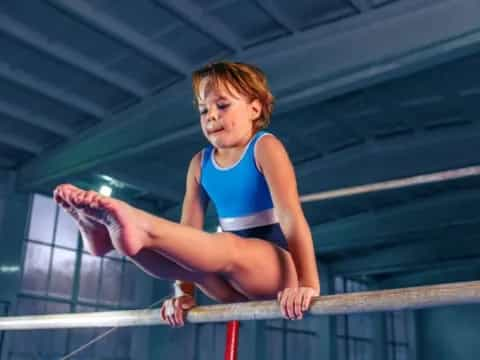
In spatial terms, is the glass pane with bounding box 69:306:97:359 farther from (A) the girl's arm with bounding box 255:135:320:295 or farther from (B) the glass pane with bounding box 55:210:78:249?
(A) the girl's arm with bounding box 255:135:320:295

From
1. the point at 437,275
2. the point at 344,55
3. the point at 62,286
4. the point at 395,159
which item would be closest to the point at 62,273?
the point at 62,286

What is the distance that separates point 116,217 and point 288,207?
0.75m

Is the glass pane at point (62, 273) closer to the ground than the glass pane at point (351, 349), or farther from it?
farther from it

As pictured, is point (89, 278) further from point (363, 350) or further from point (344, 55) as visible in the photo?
point (363, 350)

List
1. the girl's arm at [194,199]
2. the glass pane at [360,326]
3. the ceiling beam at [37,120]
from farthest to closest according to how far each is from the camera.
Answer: the glass pane at [360,326] < the ceiling beam at [37,120] < the girl's arm at [194,199]

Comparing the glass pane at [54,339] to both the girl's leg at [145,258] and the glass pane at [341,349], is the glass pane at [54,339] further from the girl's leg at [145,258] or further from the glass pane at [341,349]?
the glass pane at [341,349]

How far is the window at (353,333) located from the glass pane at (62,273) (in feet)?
27.8

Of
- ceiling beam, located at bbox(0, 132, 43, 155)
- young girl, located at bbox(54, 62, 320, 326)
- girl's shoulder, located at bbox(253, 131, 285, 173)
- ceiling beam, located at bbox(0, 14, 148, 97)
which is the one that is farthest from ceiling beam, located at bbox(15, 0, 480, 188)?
girl's shoulder, located at bbox(253, 131, 285, 173)

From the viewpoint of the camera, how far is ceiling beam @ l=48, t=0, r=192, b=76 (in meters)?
6.35

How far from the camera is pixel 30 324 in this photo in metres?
2.71

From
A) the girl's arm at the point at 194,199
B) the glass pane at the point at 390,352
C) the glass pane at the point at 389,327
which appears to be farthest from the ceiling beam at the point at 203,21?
the glass pane at the point at 390,352

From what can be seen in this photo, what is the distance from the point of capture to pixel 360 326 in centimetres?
1783

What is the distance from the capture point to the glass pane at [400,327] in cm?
1875

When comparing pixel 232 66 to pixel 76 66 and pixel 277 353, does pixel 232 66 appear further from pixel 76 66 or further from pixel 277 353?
pixel 277 353
